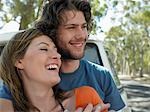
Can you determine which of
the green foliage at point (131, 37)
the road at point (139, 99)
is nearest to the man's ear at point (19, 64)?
the road at point (139, 99)

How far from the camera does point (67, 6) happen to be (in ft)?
8.71

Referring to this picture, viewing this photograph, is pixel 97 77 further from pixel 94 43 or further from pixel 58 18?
pixel 94 43

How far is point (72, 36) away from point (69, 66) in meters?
0.21

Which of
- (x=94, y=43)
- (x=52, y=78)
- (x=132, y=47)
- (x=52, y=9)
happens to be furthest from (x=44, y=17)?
(x=132, y=47)

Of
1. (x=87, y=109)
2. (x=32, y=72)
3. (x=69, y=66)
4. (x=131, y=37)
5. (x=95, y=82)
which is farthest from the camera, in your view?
(x=131, y=37)

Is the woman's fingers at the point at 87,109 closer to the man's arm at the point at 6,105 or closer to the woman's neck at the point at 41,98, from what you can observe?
the woman's neck at the point at 41,98

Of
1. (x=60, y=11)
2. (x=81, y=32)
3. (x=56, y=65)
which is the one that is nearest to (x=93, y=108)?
(x=56, y=65)

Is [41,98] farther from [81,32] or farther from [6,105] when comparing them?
[81,32]

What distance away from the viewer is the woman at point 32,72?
7.42 ft

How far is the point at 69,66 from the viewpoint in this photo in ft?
8.66

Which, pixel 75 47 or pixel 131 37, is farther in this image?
pixel 131 37

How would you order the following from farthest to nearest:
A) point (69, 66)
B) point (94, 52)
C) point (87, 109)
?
point (94, 52) → point (69, 66) → point (87, 109)

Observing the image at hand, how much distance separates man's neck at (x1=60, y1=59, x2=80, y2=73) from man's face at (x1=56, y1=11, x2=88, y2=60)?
68mm

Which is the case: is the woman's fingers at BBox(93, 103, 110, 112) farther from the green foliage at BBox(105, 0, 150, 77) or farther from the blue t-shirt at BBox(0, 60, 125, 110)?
the green foliage at BBox(105, 0, 150, 77)
